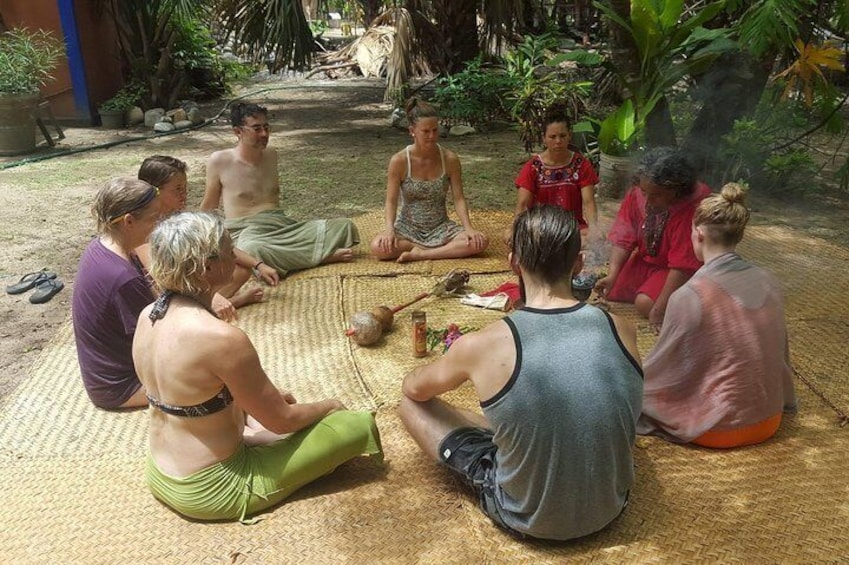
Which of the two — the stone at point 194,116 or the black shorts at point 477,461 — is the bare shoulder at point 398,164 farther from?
the stone at point 194,116

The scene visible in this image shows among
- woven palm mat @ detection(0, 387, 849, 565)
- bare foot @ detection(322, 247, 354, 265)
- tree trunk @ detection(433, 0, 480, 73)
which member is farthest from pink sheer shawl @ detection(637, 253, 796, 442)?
tree trunk @ detection(433, 0, 480, 73)

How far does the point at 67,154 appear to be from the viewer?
8000 millimetres

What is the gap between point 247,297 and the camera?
13.0 feet

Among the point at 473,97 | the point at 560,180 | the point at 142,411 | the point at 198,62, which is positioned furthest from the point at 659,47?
the point at 198,62

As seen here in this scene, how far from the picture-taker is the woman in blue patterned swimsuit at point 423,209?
4523 millimetres

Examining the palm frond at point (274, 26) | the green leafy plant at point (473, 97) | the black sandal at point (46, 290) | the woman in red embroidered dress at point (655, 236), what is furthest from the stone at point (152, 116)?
the woman in red embroidered dress at point (655, 236)

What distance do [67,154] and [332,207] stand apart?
394 cm

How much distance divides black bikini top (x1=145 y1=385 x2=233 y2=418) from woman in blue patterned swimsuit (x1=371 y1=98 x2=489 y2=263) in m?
2.51

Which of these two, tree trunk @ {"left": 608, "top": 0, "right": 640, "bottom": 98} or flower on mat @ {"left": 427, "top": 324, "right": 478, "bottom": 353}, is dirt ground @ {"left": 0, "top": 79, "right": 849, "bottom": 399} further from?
flower on mat @ {"left": 427, "top": 324, "right": 478, "bottom": 353}

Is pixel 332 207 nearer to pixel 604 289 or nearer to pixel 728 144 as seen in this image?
pixel 604 289

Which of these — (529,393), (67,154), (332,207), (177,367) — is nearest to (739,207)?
(529,393)

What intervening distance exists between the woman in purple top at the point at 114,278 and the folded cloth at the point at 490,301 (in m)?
1.75

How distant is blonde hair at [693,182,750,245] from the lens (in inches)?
98.1

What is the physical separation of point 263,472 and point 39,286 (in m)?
2.86
